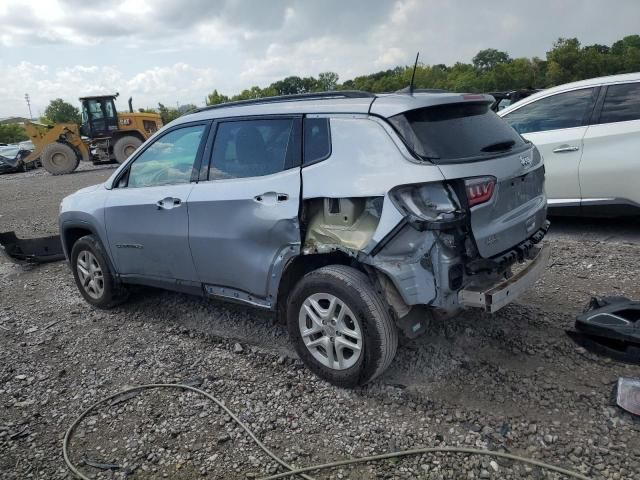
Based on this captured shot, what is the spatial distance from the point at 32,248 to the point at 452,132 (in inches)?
228

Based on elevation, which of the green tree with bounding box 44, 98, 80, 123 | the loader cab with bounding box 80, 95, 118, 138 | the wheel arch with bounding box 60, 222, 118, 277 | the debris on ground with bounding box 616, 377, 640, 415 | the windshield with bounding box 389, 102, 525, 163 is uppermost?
the green tree with bounding box 44, 98, 80, 123

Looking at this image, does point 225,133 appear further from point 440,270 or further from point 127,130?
point 127,130

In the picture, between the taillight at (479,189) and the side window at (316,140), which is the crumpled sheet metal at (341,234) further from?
the taillight at (479,189)

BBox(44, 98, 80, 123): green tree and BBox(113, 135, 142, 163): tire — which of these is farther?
BBox(44, 98, 80, 123): green tree

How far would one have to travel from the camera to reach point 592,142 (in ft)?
18.0

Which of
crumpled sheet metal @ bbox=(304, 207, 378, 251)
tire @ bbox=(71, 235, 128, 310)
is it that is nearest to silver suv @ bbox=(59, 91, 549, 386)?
crumpled sheet metal @ bbox=(304, 207, 378, 251)

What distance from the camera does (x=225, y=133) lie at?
3.74 meters

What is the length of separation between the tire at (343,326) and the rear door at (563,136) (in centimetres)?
375

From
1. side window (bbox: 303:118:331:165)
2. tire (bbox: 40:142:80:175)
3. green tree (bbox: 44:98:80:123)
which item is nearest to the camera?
side window (bbox: 303:118:331:165)

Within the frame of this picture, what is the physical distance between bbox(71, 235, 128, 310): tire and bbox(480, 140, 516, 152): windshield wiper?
3.43 m

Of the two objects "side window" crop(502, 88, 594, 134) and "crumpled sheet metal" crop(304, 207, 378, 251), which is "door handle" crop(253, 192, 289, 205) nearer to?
"crumpled sheet metal" crop(304, 207, 378, 251)

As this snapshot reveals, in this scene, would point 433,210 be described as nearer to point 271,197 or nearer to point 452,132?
point 452,132

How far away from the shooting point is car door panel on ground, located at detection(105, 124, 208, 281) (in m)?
3.88

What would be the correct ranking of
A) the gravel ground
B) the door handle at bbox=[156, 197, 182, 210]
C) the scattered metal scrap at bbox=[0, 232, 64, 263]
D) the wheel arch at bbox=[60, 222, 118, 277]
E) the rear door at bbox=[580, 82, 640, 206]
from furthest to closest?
1. the scattered metal scrap at bbox=[0, 232, 64, 263]
2. the rear door at bbox=[580, 82, 640, 206]
3. the wheel arch at bbox=[60, 222, 118, 277]
4. the door handle at bbox=[156, 197, 182, 210]
5. the gravel ground
